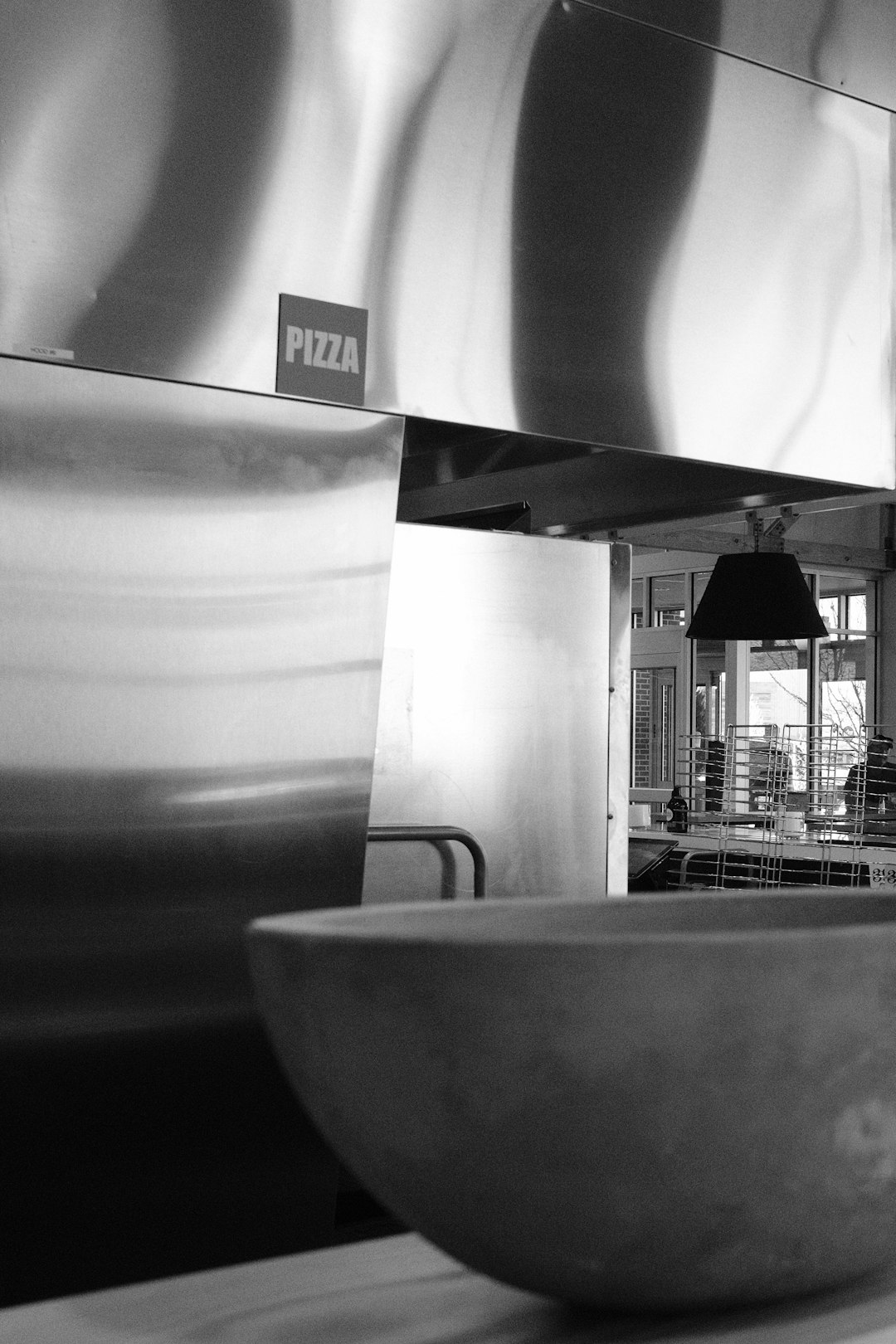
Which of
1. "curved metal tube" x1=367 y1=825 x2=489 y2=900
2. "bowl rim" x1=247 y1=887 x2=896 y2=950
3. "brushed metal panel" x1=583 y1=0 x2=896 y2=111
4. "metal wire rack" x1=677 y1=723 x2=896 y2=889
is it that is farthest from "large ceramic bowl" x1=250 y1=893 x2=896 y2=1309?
"metal wire rack" x1=677 y1=723 x2=896 y2=889

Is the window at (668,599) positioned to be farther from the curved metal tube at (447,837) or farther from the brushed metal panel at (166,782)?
the brushed metal panel at (166,782)

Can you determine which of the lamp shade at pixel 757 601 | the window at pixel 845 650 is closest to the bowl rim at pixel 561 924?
the lamp shade at pixel 757 601

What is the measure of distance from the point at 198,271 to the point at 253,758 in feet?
1.58

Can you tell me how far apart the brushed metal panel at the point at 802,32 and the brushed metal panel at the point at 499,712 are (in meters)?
0.66

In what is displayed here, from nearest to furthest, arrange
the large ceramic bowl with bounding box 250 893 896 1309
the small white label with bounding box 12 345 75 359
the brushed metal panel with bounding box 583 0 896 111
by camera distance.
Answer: the large ceramic bowl with bounding box 250 893 896 1309 → the small white label with bounding box 12 345 75 359 → the brushed metal panel with bounding box 583 0 896 111

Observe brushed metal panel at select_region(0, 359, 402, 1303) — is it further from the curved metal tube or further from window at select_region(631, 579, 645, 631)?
window at select_region(631, 579, 645, 631)

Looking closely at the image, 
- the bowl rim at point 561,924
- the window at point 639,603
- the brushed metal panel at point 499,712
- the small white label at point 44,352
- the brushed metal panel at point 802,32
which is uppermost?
the window at point 639,603

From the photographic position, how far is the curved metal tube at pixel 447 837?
1854 mm

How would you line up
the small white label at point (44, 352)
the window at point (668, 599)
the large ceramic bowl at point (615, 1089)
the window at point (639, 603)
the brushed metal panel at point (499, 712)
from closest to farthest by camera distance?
the large ceramic bowl at point (615, 1089)
the small white label at point (44, 352)
the brushed metal panel at point (499, 712)
the window at point (668, 599)
the window at point (639, 603)

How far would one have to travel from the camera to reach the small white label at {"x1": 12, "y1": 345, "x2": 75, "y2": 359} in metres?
1.34

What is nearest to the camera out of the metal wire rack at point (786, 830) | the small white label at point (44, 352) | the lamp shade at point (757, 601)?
the small white label at point (44, 352)

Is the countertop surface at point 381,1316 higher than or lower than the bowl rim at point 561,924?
lower

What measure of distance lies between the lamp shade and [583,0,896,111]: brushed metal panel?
12.7 ft

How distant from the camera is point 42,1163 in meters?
1.41
